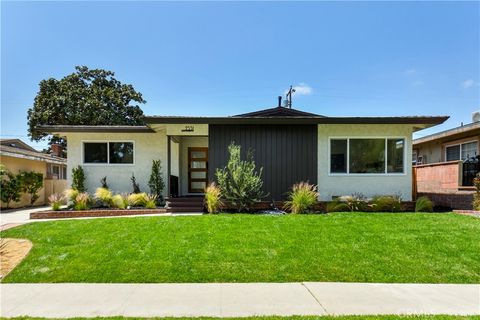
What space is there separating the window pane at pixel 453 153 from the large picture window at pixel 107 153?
51.8ft

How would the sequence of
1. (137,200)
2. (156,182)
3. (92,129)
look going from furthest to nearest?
(92,129) → (156,182) → (137,200)

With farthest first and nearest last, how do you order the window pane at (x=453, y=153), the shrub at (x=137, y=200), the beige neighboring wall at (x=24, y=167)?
the window pane at (x=453, y=153), the beige neighboring wall at (x=24, y=167), the shrub at (x=137, y=200)

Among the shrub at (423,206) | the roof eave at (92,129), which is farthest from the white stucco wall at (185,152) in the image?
the shrub at (423,206)

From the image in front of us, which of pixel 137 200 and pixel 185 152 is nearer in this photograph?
pixel 137 200

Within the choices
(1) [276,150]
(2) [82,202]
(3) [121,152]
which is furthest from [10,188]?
(1) [276,150]

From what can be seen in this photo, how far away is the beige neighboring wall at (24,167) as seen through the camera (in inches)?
571

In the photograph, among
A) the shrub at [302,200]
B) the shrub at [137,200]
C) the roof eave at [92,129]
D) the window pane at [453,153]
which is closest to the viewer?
the shrub at [302,200]

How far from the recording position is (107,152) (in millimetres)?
12812

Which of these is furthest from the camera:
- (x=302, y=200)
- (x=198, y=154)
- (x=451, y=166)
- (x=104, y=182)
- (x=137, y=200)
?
(x=198, y=154)

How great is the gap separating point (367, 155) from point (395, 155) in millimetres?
1061

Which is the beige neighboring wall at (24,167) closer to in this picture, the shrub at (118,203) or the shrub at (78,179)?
the shrub at (78,179)

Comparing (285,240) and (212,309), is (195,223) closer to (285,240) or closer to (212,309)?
(285,240)

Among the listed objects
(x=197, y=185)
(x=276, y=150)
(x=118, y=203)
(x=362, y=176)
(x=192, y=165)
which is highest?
(x=276, y=150)

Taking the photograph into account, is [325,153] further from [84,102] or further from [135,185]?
[84,102]
